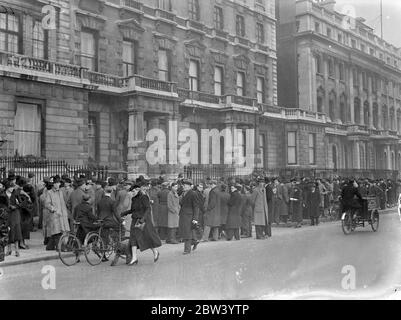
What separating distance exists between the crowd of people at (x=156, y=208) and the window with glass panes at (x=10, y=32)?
726 centimetres

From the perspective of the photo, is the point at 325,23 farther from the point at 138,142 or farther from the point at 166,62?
the point at 138,142

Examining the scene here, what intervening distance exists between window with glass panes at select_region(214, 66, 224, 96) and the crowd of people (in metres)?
12.7

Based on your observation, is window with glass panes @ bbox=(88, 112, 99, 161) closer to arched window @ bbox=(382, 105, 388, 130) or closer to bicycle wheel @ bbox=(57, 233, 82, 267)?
bicycle wheel @ bbox=(57, 233, 82, 267)

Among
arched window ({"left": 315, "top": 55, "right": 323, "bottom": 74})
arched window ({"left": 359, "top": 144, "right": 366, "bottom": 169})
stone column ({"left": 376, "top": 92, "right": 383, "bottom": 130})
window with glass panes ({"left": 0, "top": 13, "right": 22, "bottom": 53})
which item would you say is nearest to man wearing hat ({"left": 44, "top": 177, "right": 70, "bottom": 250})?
window with glass panes ({"left": 0, "top": 13, "right": 22, "bottom": 53})

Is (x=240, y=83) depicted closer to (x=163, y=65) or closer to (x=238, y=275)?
(x=163, y=65)

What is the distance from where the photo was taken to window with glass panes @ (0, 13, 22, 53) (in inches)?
790

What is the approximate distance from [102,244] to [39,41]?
1377 cm

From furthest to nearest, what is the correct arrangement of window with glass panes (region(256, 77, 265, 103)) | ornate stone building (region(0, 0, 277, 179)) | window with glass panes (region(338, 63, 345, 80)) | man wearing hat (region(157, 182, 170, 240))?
window with glass panes (region(338, 63, 345, 80)) → window with glass panes (region(256, 77, 265, 103)) → ornate stone building (region(0, 0, 277, 179)) → man wearing hat (region(157, 182, 170, 240))

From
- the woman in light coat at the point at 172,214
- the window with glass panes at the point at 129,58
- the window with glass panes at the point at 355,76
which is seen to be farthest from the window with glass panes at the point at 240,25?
the woman in light coat at the point at 172,214

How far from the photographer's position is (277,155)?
36250mm

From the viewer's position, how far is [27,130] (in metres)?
19.9

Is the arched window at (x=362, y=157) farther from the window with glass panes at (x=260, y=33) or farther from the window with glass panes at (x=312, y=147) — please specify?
the window with glass panes at (x=260, y=33)

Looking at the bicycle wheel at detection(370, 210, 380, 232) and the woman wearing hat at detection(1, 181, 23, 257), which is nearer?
the woman wearing hat at detection(1, 181, 23, 257)
